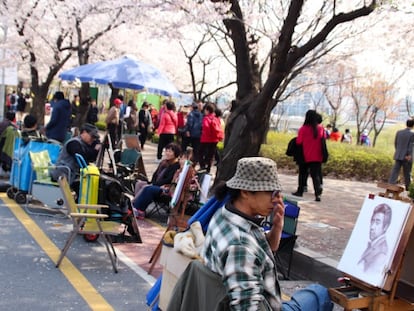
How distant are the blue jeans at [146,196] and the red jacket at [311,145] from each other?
12.0 feet

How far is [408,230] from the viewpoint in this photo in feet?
10.2

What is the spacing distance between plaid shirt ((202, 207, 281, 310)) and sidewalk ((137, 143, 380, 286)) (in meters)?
3.23

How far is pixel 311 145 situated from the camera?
10133 mm

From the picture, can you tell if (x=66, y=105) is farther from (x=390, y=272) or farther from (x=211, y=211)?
(x=390, y=272)

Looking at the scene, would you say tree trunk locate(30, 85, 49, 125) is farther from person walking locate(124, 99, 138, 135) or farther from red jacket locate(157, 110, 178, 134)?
red jacket locate(157, 110, 178, 134)

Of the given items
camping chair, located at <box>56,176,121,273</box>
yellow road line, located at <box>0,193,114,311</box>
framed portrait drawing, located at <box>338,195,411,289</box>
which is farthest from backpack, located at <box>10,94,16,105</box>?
framed portrait drawing, located at <box>338,195,411,289</box>

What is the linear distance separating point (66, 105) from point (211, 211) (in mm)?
7361

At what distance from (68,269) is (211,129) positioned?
790 cm

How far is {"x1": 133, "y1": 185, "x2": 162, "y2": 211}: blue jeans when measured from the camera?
25.3ft

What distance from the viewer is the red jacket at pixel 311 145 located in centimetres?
1013

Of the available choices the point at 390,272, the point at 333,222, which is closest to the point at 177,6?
the point at 333,222

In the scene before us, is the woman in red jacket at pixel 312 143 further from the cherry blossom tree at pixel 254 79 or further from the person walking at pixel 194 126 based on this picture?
the person walking at pixel 194 126

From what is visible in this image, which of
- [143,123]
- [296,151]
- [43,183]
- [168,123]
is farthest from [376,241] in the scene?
[143,123]

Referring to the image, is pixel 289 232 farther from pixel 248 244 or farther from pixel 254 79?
pixel 254 79
